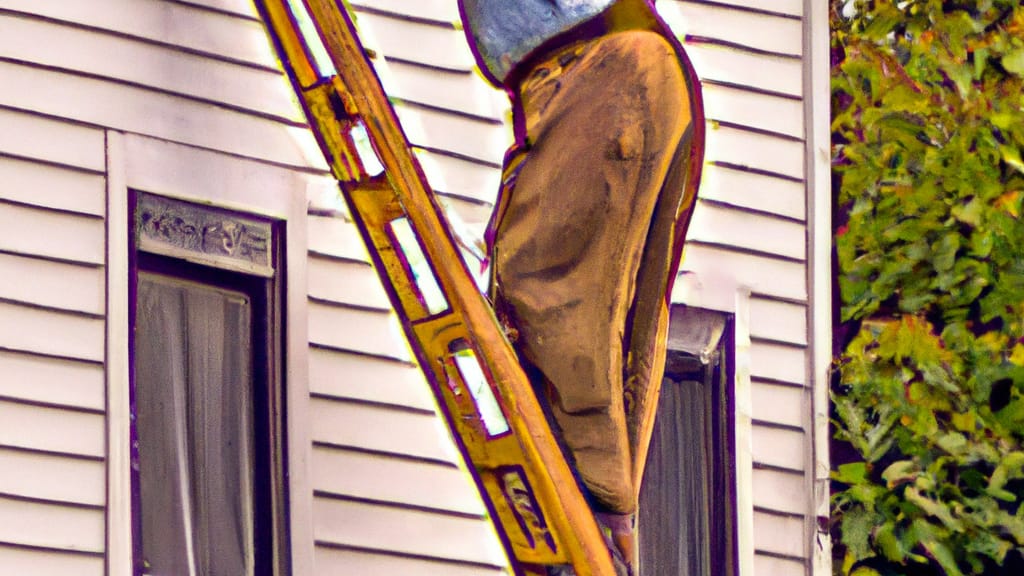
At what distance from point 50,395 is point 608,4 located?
1.60 metres

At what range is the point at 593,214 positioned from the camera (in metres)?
4.90

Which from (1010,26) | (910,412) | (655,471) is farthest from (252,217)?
(1010,26)

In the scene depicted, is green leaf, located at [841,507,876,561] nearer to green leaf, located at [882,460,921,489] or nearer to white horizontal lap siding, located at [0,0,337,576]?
green leaf, located at [882,460,921,489]

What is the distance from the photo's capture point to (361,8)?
5414 millimetres

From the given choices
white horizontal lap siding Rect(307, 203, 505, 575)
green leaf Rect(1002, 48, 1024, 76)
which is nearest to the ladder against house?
white horizontal lap siding Rect(307, 203, 505, 575)

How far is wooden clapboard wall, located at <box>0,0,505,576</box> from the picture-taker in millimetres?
4613

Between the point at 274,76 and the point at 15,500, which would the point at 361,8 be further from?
the point at 15,500

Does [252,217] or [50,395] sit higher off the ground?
[252,217]

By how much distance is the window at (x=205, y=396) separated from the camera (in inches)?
188

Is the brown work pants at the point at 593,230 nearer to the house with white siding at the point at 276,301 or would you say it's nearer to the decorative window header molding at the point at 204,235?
the house with white siding at the point at 276,301

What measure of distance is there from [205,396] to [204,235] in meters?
0.39

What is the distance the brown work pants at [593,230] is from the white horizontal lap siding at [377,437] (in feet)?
1.71

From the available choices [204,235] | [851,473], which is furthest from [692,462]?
[204,235]

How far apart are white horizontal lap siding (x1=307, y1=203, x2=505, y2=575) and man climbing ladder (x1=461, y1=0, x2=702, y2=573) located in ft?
1.67
